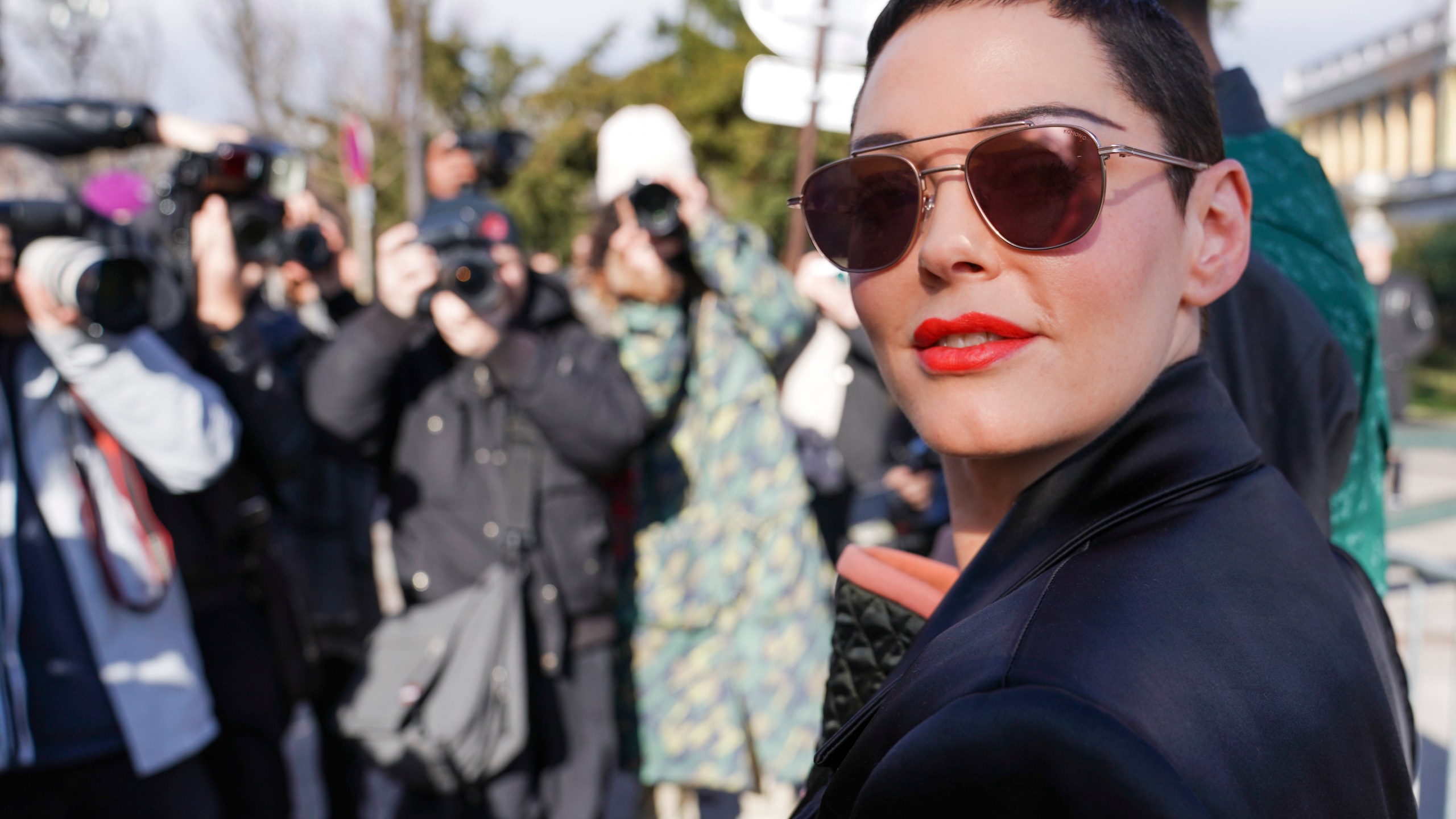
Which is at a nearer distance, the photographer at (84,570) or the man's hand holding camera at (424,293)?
the photographer at (84,570)

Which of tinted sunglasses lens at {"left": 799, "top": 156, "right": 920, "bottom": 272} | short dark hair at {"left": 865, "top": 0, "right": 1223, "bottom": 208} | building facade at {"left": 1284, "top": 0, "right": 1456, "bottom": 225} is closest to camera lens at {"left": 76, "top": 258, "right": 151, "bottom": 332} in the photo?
tinted sunglasses lens at {"left": 799, "top": 156, "right": 920, "bottom": 272}

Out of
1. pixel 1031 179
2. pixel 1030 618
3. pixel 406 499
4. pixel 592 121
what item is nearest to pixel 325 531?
pixel 406 499

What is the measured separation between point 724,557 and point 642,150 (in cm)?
129

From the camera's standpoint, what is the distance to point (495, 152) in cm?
370

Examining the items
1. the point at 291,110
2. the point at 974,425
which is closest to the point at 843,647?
the point at 974,425

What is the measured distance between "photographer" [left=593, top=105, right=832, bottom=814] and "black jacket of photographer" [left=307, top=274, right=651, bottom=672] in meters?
0.23

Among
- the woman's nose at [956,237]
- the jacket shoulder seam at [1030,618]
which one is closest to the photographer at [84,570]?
the woman's nose at [956,237]

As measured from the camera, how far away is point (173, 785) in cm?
256

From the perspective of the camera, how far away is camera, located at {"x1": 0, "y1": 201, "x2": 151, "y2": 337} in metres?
2.42

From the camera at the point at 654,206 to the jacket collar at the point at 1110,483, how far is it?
7.85 feet

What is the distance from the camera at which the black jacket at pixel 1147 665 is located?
689mm

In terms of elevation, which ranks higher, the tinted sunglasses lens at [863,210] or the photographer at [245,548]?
the tinted sunglasses lens at [863,210]

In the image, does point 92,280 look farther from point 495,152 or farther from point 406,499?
point 495,152

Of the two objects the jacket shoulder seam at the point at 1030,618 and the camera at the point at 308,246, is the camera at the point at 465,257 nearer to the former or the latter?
the camera at the point at 308,246
